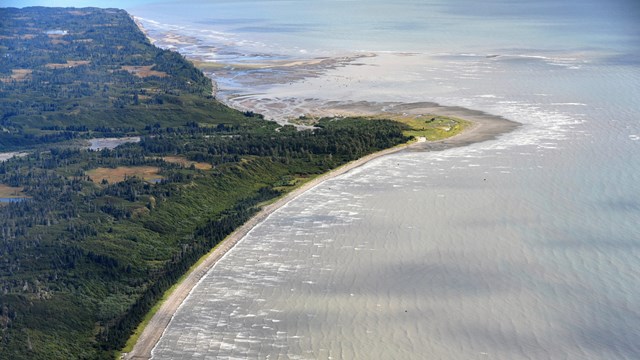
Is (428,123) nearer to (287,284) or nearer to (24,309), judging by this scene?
(287,284)

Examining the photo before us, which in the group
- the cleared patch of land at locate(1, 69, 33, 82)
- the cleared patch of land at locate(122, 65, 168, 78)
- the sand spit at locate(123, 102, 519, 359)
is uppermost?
the cleared patch of land at locate(122, 65, 168, 78)

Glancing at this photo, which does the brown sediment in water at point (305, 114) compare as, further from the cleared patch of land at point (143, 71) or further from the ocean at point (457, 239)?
the cleared patch of land at point (143, 71)

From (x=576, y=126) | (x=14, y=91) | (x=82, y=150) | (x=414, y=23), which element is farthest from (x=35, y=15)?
(x=576, y=126)

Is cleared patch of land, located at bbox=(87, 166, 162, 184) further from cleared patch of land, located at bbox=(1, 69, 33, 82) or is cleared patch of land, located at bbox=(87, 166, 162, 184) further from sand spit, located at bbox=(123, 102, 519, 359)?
cleared patch of land, located at bbox=(1, 69, 33, 82)

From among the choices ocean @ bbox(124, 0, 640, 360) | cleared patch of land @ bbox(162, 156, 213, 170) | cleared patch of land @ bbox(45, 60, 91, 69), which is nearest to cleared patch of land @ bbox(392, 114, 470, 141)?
ocean @ bbox(124, 0, 640, 360)

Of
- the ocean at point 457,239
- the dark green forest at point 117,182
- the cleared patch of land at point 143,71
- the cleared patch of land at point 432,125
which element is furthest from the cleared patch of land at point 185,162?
the cleared patch of land at point 143,71

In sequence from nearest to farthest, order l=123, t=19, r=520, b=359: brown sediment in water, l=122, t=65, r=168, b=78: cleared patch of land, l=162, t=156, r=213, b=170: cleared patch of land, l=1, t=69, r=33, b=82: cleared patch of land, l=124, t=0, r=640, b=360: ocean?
1. l=124, t=0, r=640, b=360: ocean
2. l=123, t=19, r=520, b=359: brown sediment in water
3. l=162, t=156, r=213, b=170: cleared patch of land
4. l=1, t=69, r=33, b=82: cleared patch of land
5. l=122, t=65, r=168, b=78: cleared patch of land
